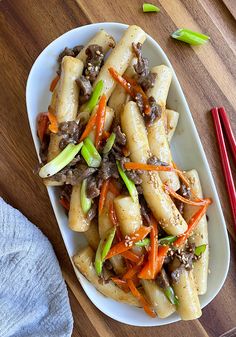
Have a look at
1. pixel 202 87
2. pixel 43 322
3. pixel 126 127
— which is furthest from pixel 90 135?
pixel 43 322

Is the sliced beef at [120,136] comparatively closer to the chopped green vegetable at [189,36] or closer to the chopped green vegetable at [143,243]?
the chopped green vegetable at [143,243]

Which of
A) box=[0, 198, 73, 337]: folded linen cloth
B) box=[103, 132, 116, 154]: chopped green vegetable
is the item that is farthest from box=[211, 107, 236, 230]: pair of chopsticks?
box=[0, 198, 73, 337]: folded linen cloth

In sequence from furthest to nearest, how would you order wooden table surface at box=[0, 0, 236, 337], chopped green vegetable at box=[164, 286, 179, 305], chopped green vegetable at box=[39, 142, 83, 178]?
wooden table surface at box=[0, 0, 236, 337]
chopped green vegetable at box=[164, 286, 179, 305]
chopped green vegetable at box=[39, 142, 83, 178]

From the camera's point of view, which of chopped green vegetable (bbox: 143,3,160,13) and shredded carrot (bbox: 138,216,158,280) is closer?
shredded carrot (bbox: 138,216,158,280)

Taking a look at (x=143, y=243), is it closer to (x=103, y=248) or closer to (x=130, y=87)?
(x=103, y=248)

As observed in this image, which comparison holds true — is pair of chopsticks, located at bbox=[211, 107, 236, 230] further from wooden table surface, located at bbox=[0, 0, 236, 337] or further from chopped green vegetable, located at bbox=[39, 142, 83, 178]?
chopped green vegetable, located at bbox=[39, 142, 83, 178]

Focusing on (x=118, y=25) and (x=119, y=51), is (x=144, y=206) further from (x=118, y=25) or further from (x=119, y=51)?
(x=118, y=25)
